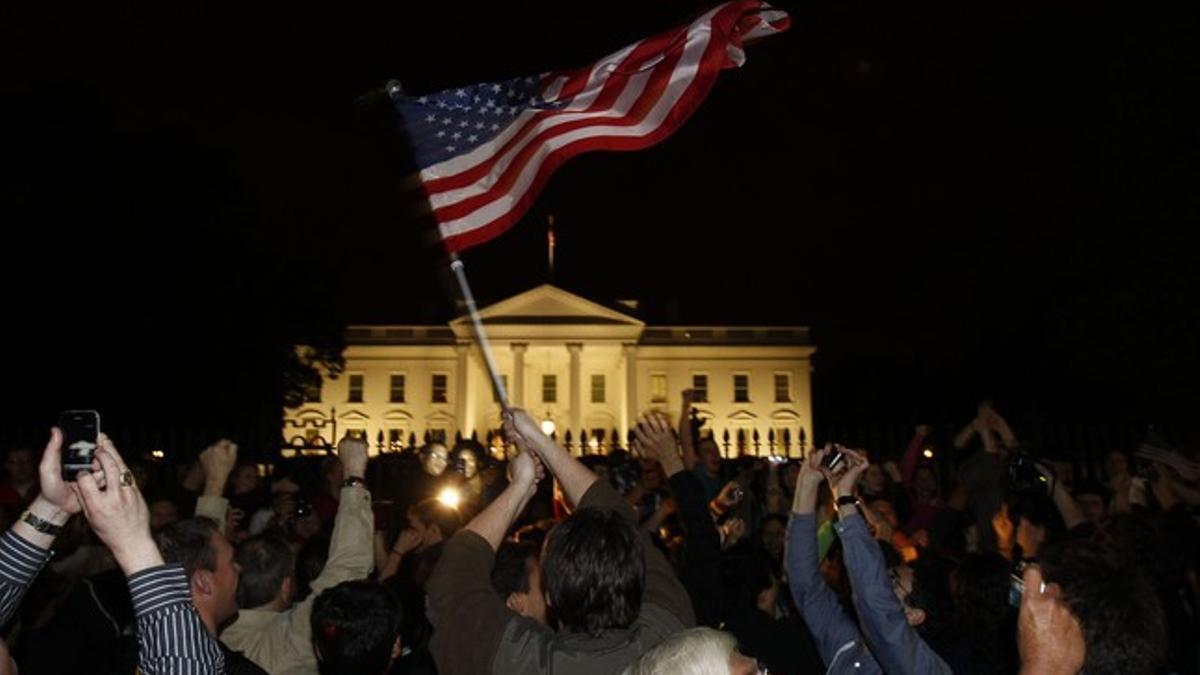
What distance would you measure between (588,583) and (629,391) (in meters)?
73.5

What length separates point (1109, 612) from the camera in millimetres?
3436

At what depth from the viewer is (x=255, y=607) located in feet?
16.1

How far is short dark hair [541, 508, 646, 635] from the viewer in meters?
3.39

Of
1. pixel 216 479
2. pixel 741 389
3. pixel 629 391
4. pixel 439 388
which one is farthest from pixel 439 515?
pixel 741 389

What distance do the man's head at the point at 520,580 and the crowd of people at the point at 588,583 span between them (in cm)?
1

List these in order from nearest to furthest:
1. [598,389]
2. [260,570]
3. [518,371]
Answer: [260,570] < [518,371] < [598,389]

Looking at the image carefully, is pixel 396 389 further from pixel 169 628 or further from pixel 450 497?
pixel 169 628

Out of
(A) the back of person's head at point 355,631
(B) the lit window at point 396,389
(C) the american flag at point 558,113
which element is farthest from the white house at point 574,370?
(A) the back of person's head at point 355,631

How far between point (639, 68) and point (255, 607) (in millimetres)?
4319

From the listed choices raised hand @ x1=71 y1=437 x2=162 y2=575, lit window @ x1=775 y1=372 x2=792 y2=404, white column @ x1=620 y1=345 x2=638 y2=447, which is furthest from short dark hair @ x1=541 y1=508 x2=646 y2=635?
lit window @ x1=775 y1=372 x2=792 y2=404

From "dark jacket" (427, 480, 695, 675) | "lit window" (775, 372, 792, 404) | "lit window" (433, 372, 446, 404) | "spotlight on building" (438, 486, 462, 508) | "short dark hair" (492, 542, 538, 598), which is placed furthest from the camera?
"lit window" (775, 372, 792, 404)

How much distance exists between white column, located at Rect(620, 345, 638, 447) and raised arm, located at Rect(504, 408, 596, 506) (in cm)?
7143

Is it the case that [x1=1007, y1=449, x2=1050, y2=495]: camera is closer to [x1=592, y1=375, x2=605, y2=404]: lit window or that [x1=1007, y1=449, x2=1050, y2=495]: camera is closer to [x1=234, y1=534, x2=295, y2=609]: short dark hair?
[x1=234, y1=534, x2=295, y2=609]: short dark hair

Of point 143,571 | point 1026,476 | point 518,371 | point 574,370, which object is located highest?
point 574,370
